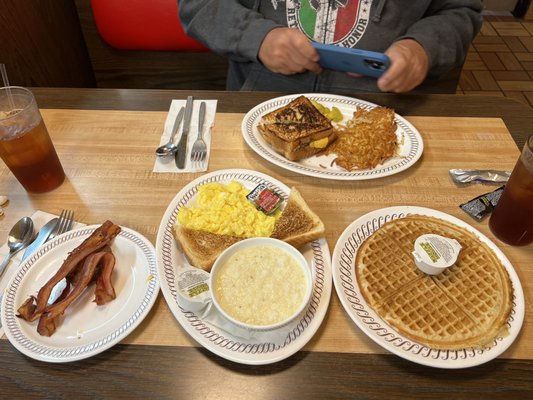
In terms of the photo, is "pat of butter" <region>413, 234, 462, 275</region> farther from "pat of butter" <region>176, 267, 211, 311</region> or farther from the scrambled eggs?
"pat of butter" <region>176, 267, 211, 311</region>

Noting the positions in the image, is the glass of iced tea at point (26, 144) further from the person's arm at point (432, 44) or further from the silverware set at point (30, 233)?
the person's arm at point (432, 44)

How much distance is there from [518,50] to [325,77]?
4.07 meters

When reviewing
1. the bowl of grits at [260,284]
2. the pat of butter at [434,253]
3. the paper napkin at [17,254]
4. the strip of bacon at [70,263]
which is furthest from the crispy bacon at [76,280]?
the pat of butter at [434,253]

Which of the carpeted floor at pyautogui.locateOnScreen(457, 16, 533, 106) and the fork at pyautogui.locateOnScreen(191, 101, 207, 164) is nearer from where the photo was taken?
the fork at pyautogui.locateOnScreen(191, 101, 207, 164)

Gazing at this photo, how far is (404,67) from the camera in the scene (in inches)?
66.6

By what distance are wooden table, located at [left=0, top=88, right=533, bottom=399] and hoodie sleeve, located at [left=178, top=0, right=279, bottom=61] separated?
0.85 ft

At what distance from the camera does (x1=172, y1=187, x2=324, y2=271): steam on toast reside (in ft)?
3.87

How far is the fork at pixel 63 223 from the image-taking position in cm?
126

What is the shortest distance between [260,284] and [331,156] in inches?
31.5

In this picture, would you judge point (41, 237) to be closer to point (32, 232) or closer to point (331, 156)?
point (32, 232)

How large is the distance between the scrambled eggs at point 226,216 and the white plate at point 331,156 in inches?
10.9

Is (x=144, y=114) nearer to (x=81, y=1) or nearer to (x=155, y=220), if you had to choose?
(x=155, y=220)

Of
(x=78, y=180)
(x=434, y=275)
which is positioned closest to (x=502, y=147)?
(x=434, y=275)

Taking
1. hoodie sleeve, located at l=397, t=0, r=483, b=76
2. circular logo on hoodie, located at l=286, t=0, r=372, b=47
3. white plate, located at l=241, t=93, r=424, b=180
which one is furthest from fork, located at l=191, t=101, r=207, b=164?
hoodie sleeve, located at l=397, t=0, r=483, b=76
